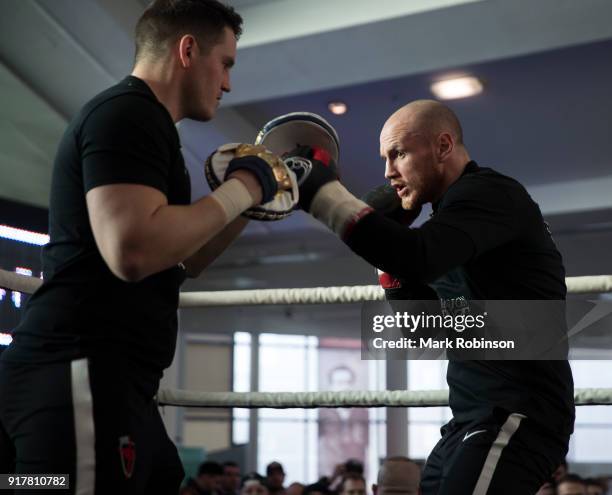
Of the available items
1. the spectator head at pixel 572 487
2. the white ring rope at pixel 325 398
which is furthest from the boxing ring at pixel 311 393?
the spectator head at pixel 572 487

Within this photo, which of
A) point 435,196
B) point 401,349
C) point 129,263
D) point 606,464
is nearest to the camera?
point 129,263

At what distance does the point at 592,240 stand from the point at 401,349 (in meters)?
5.62

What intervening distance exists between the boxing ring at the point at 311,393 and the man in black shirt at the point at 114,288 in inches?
36.6

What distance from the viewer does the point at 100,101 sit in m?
1.17

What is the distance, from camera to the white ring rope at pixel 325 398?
202 centimetres

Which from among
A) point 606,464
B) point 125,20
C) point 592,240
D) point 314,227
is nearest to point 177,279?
point 125,20

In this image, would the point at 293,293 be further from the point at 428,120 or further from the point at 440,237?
the point at 440,237

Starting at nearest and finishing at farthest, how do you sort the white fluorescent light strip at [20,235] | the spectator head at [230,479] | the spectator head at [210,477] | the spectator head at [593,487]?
the white fluorescent light strip at [20,235]
the spectator head at [593,487]
the spectator head at [210,477]
the spectator head at [230,479]

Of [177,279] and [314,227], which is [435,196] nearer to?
[177,279]

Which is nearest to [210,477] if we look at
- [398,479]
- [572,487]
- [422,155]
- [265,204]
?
[572,487]

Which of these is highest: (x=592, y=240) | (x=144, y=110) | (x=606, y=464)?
(x=592, y=240)

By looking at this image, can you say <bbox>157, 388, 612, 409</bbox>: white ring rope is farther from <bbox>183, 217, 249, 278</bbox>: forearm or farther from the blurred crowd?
<bbox>183, 217, 249, 278</bbox>: forearm

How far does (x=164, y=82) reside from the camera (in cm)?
126

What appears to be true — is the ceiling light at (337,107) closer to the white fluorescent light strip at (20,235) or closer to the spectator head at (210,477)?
the white fluorescent light strip at (20,235)
